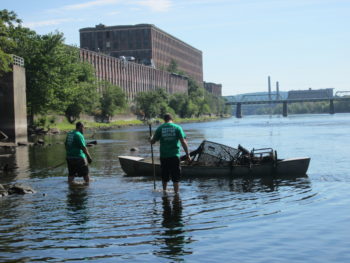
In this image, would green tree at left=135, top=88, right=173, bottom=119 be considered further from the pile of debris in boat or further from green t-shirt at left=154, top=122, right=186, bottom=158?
green t-shirt at left=154, top=122, right=186, bottom=158

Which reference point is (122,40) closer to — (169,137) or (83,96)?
(83,96)

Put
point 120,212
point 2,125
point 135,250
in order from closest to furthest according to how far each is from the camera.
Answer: point 135,250, point 120,212, point 2,125

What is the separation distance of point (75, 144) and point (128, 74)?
13565 centimetres

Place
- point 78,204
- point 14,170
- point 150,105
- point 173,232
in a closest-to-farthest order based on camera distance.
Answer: point 173,232, point 78,204, point 14,170, point 150,105

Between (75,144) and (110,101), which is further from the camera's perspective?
(110,101)

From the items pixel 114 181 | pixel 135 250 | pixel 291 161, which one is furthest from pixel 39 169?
pixel 135 250

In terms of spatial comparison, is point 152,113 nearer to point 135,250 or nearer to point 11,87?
point 11,87

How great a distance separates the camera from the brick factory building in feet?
435

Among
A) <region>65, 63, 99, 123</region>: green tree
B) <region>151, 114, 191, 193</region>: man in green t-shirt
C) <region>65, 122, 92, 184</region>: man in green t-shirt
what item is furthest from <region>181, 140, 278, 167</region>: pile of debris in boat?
<region>65, 63, 99, 123</region>: green tree

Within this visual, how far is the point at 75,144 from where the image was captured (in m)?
17.2

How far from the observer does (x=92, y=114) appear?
104 metres

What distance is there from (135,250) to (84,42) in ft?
575

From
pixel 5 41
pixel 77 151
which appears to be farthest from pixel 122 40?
pixel 77 151

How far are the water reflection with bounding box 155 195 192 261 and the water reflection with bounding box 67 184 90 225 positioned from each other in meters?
1.90
